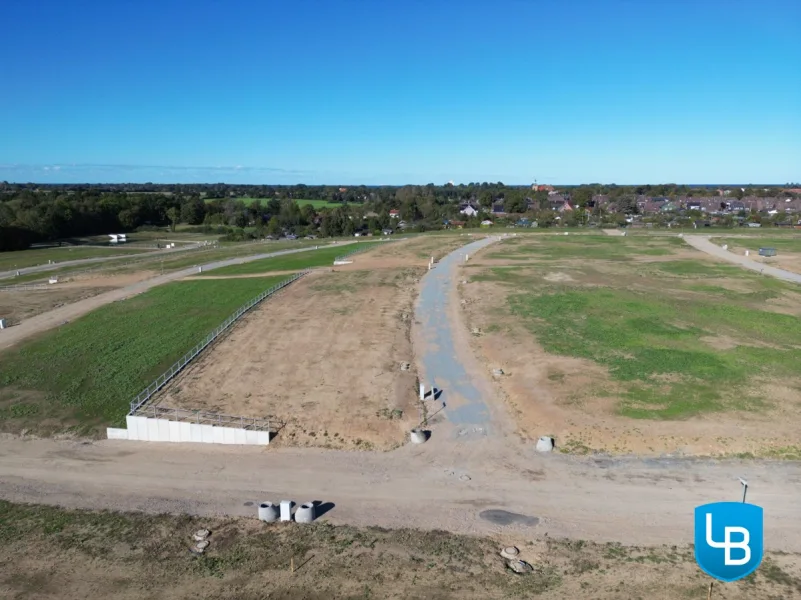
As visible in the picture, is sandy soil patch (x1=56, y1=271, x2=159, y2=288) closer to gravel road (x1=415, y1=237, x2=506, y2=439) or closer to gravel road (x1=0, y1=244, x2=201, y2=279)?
gravel road (x1=0, y1=244, x2=201, y2=279)

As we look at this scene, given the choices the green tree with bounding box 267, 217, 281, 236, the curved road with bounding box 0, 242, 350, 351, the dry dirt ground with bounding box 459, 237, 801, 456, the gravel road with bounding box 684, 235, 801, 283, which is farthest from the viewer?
the green tree with bounding box 267, 217, 281, 236

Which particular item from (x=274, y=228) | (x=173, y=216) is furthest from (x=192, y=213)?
(x=274, y=228)

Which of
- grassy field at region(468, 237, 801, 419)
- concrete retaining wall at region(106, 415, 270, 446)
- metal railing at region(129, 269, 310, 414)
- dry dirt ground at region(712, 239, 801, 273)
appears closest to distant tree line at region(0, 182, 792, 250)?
dry dirt ground at region(712, 239, 801, 273)

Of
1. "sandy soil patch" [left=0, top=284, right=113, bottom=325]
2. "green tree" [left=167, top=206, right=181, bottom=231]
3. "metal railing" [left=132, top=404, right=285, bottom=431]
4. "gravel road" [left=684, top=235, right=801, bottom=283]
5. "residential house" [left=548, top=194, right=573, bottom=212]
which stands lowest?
"metal railing" [left=132, top=404, right=285, bottom=431]

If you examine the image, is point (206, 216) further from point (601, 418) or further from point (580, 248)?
point (601, 418)

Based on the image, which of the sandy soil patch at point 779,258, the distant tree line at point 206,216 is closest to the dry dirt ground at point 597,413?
the sandy soil patch at point 779,258

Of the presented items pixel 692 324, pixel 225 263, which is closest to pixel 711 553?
→ pixel 692 324

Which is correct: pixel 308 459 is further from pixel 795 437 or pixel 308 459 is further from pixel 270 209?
pixel 270 209
